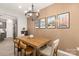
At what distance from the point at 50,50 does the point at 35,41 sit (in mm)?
293

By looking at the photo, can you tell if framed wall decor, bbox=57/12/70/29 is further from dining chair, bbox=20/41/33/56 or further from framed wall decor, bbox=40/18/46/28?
dining chair, bbox=20/41/33/56

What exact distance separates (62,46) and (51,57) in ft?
0.81

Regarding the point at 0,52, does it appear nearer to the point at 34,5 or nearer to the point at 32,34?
the point at 32,34

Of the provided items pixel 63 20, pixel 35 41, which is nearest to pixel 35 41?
pixel 35 41

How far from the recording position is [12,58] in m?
1.52

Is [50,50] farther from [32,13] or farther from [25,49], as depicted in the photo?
[32,13]

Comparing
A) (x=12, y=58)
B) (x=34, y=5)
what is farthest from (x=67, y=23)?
(x=12, y=58)

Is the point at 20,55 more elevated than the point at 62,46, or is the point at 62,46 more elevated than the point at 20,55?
the point at 62,46

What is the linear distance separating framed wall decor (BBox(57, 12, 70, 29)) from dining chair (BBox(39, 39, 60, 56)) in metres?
0.24

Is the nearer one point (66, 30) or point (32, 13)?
point (66, 30)

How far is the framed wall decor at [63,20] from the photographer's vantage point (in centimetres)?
147

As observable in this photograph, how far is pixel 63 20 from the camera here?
151 centimetres

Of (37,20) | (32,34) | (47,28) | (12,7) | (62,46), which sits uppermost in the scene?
(12,7)

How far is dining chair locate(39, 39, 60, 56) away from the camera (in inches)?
60.6
